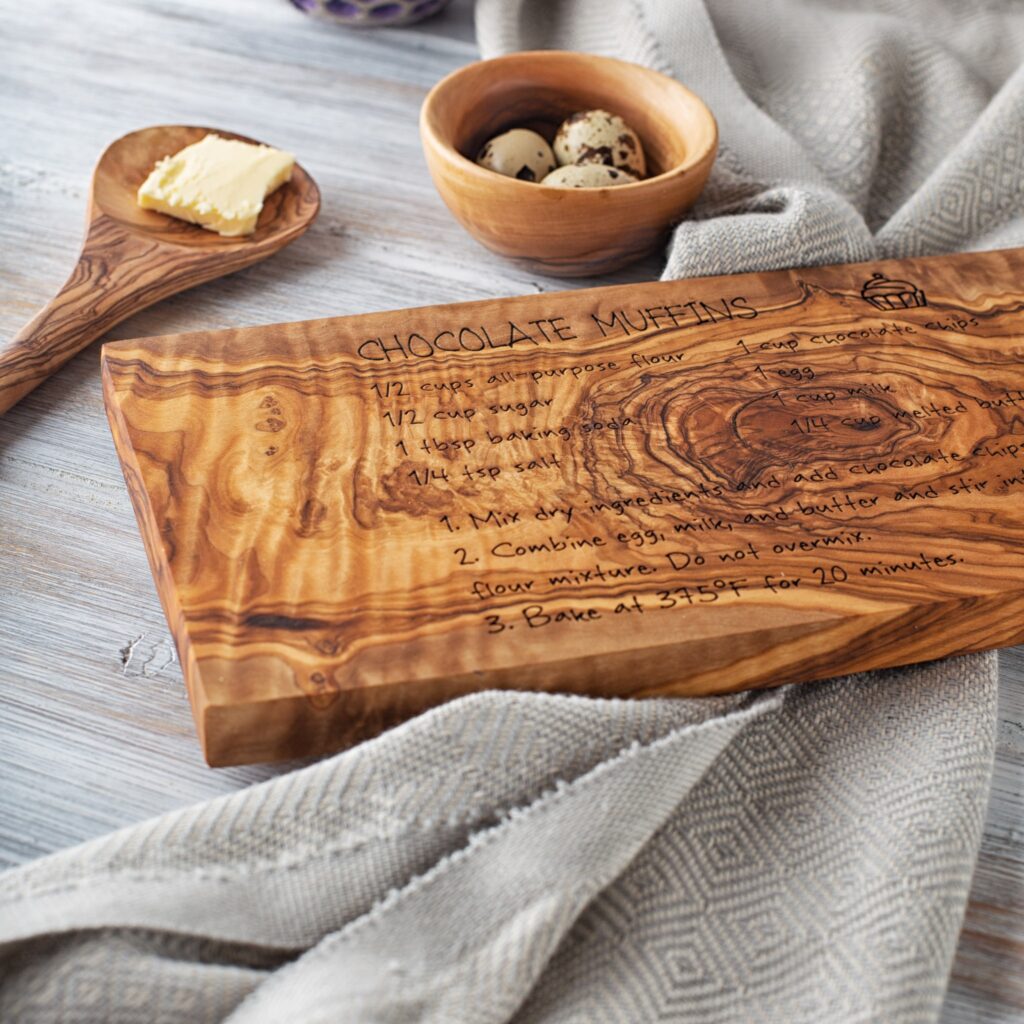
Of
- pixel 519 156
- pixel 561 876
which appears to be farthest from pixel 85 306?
pixel 561 876

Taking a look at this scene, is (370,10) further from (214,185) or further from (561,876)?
(561,876)

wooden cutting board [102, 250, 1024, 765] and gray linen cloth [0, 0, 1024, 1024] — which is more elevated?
wooden cutting board [102, 250, 1024, 765]

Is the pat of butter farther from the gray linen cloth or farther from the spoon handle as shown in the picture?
the gray linen cloth

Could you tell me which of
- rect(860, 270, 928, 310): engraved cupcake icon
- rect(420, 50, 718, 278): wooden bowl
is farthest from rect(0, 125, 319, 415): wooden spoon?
rect(860, 270, 928, 310): engraved cupcake icon

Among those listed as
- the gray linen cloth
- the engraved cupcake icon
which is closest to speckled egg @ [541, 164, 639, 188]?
the engraved cupcake icon

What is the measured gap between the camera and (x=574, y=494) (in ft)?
1.65

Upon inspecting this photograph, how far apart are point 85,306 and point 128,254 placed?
5 cm

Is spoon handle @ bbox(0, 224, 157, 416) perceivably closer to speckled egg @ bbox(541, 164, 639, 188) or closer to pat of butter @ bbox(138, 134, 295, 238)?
pat of butter @ bbox(138, 134, 295, 238)

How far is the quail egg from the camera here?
67cm

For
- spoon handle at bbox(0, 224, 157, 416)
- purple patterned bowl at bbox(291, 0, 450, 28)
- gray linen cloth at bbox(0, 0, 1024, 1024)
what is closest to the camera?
gray linen cloth at bbox(0, 0, 1024, 1024)

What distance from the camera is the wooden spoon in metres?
0.60

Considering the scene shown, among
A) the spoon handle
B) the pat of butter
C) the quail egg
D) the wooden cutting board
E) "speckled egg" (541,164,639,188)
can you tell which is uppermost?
"speckled egg" (541,164,639,188)

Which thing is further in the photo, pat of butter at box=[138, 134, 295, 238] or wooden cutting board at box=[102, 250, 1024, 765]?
pat of butter at box=[138, 134, 295, 238]

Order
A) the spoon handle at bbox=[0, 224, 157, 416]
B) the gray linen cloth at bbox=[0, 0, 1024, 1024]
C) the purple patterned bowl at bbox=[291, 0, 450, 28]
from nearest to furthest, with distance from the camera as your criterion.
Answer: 1. the gray linen cloth at bbox=[0, 0, 1024, 1024]
2. the spoon handle at bbox=[0, 224, 157, 416]
3. the purple patterned bowl at bbox=[291, 0, 450, 28]
